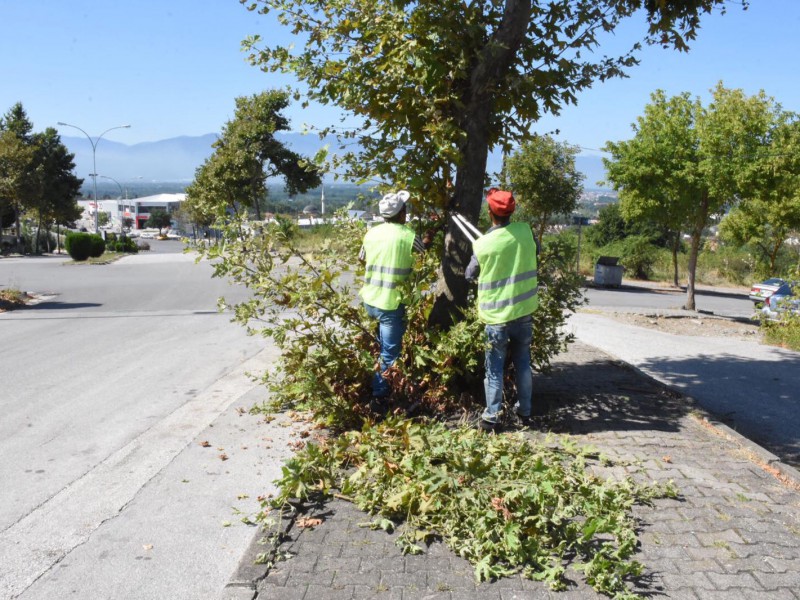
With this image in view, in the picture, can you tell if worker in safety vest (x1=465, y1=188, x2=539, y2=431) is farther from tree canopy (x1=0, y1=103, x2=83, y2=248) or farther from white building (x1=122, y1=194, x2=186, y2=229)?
white building (x1=122, y1=194, x2=186, y2=229)

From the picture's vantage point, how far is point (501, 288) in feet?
16.4

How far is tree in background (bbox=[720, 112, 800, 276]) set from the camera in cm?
1875

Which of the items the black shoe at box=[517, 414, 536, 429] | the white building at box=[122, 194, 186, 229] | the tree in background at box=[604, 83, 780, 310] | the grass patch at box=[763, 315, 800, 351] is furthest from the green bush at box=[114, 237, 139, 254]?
the white building at box=[122, 194, 186, 229]

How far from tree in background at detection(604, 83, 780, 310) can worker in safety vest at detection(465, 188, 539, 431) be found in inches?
580

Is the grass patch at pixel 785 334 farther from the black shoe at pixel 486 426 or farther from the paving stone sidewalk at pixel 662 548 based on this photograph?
the black shoe at pixel 486 426

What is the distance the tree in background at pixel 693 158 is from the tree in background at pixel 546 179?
21.9 ft

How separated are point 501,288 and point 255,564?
8.33 ft

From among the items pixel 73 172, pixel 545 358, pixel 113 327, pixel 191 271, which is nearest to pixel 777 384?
pixel 545 358

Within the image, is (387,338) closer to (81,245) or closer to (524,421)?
(524,421)

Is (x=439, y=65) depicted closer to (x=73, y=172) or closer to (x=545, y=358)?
(x=545, y=358)

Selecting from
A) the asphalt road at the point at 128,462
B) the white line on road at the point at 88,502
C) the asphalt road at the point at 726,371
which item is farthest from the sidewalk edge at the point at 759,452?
the white line on road at the point at 88,502

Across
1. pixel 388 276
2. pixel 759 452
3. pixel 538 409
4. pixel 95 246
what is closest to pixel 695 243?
pixel 538 409

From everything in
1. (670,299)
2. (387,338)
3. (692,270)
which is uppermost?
(692,270)

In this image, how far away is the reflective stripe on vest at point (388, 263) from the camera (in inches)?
205
